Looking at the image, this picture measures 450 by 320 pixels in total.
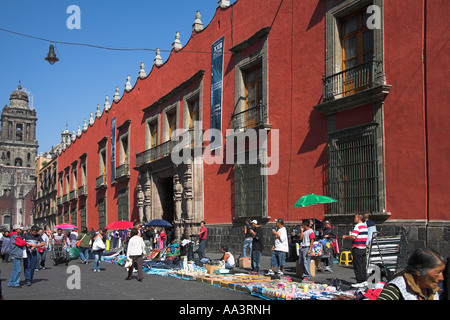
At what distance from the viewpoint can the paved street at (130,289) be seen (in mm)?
9188

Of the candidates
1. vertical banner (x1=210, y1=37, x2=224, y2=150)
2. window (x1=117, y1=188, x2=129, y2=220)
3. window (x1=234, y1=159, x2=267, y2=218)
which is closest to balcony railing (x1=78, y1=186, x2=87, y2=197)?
window (x1=117, y1=188, x2=129, y2=220)

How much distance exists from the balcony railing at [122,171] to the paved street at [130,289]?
1643 centimetres

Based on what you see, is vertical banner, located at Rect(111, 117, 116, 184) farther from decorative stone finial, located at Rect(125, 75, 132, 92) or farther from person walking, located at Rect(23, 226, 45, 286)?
person walking, located at Rect(23, 226, 45, 286)

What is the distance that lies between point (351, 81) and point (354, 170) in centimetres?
239

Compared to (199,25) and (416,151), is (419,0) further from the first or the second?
(199,25)

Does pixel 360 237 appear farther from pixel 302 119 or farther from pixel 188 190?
pixel 188 190

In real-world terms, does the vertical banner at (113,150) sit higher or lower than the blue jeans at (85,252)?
higher

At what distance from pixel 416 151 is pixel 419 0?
3503 millimetres

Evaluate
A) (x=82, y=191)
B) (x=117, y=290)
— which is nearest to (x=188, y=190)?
(x=117, y=290)

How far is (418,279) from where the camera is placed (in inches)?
138

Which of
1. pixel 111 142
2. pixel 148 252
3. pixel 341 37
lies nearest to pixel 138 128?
pixel 111 142

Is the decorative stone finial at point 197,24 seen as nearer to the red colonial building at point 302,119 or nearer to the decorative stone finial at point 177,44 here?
the red colonial building at point 302,119

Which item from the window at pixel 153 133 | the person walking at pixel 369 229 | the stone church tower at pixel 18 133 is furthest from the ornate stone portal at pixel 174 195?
the stone church tower at pixel 18 133

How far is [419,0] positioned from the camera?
11.5 metres
